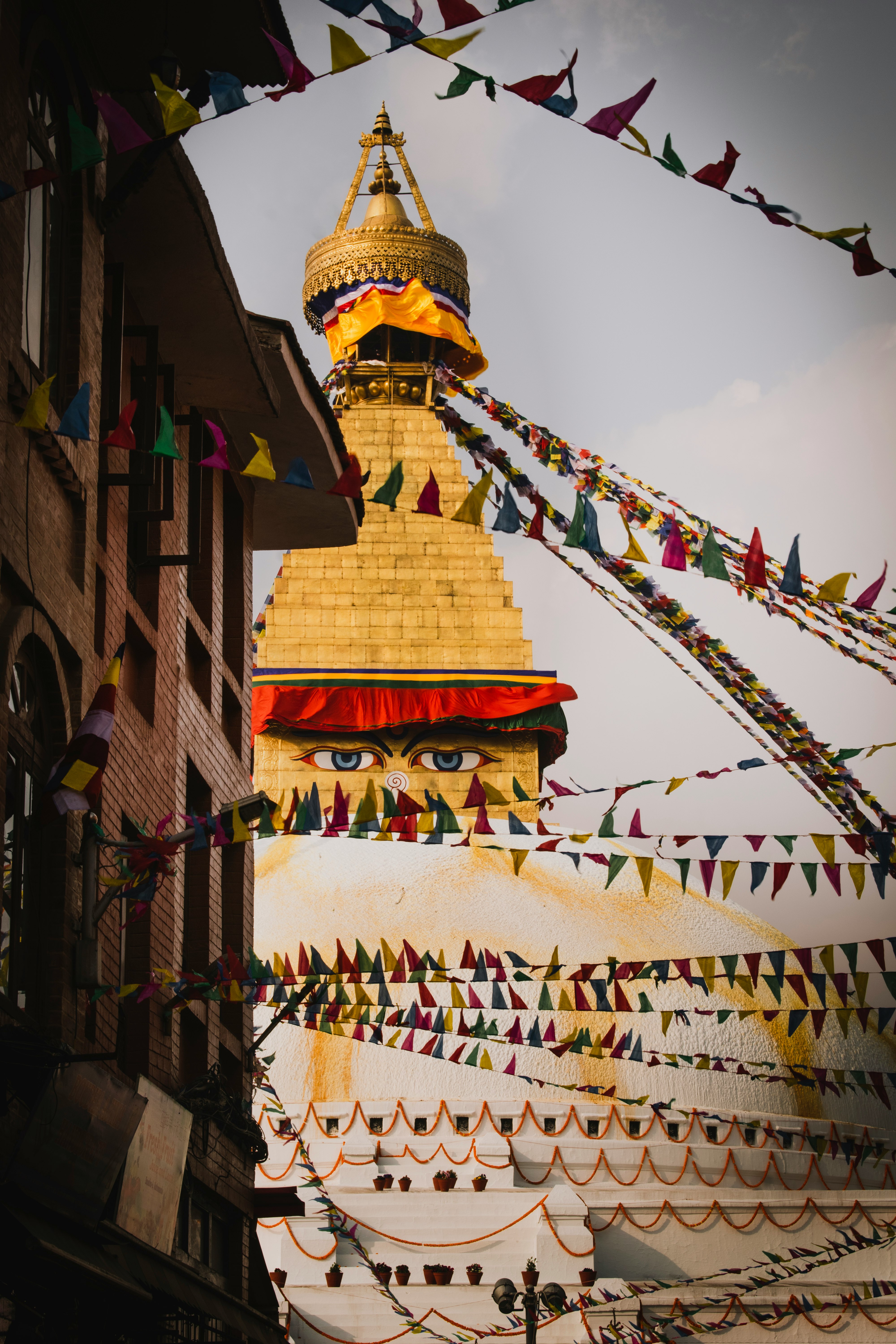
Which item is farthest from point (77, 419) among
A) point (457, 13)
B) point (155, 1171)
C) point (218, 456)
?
point (155, 1171)

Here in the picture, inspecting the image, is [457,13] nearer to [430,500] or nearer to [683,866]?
[430,500]

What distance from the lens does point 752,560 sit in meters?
9.45

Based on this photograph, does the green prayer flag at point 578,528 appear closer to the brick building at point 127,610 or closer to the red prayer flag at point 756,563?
the red prayer flag at point 756,563

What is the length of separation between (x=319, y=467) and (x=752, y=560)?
21.3ft

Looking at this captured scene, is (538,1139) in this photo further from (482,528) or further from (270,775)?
(482,528)

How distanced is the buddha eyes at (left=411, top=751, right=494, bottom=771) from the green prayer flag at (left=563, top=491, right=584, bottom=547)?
20.8 meters

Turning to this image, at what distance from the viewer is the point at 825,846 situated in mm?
11320

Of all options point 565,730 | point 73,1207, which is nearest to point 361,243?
point 565,730

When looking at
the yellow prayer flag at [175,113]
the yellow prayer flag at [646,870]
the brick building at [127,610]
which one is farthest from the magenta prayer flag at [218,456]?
the yellow prayer flag at [646,870]

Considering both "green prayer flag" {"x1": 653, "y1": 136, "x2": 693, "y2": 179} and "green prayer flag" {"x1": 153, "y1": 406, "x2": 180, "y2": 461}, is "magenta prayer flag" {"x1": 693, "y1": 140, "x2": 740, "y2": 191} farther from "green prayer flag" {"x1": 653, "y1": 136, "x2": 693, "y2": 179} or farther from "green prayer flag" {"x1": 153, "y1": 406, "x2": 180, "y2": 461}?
"green prayer flag" {"x1": 153, "y1": 406, "x2": 180, "y2": 461}

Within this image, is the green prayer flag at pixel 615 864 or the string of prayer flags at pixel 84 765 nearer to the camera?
the string of prayer flags at pixel 84 765

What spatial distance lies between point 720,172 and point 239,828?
519cm

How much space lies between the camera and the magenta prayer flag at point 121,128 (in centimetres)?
748

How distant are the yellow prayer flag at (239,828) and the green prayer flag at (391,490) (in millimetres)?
2347
